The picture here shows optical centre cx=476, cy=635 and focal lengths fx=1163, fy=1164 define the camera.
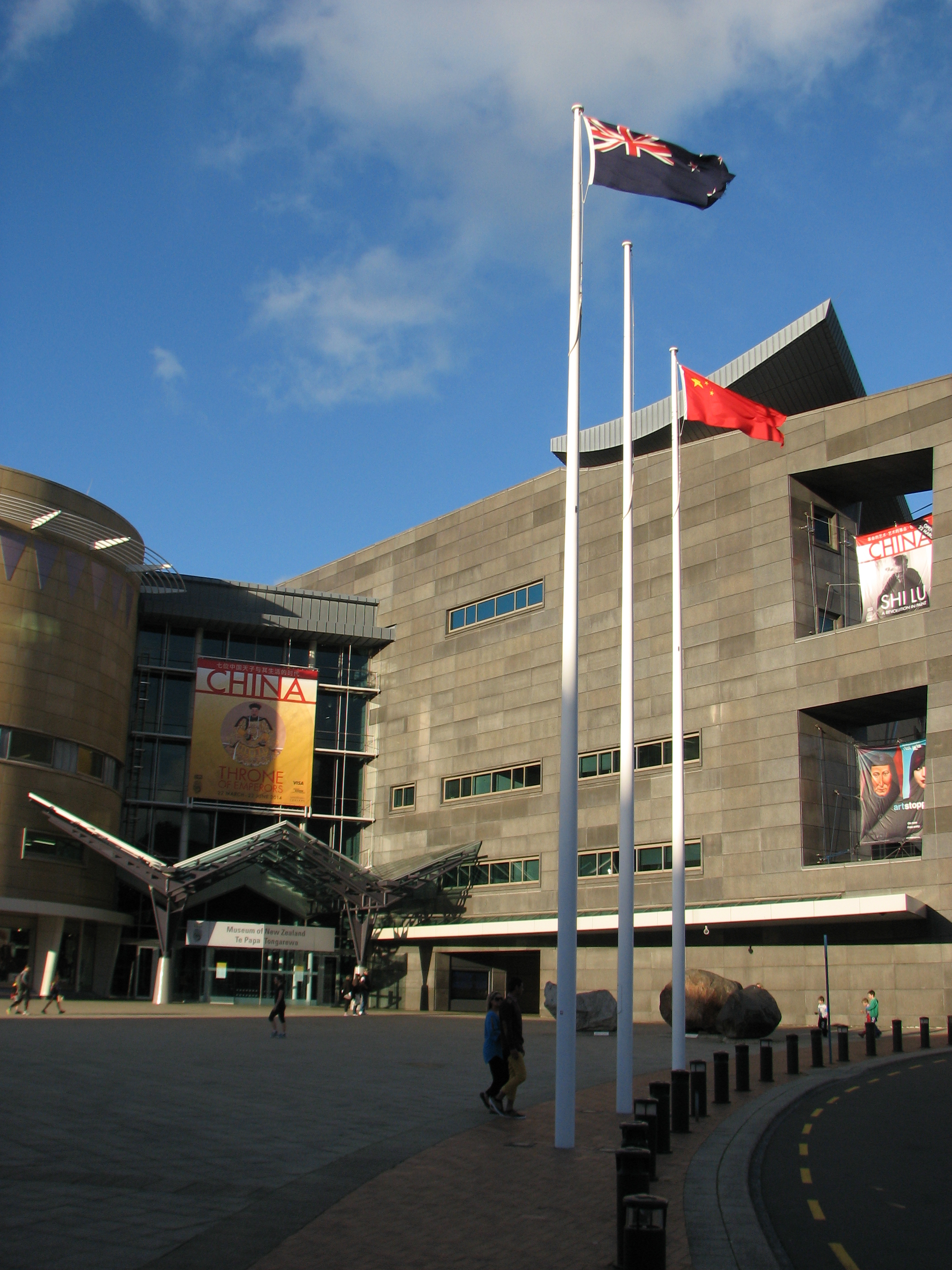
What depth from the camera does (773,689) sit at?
148 feet

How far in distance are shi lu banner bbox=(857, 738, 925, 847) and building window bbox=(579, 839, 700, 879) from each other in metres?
6.59

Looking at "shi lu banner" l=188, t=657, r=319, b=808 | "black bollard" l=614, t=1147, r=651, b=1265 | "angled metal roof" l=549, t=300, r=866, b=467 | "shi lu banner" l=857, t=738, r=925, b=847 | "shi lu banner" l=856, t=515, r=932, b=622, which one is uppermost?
"angled metal roof" l=549, t=300, r=866, b=467

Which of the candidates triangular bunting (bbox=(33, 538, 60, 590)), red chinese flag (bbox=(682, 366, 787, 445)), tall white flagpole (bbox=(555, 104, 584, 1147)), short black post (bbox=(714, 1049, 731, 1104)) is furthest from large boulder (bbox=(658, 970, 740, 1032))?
triangular bunting (bbox=(33, 538, 60, 590))

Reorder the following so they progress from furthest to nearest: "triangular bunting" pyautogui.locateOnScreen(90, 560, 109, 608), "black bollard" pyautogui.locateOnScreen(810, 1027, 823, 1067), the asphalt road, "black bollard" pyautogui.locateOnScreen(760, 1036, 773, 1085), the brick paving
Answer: "triangular bunting" pyautogui.locateOnScreen(90, 560, 109, 608) → "black bollard" pyautogui.locateOnScreen(810, 1027, 823, 1067) → "black bollard" pyautogui.locateOnScreen(760, 1036, 773, 1085) → the asphalt road → the brick paving

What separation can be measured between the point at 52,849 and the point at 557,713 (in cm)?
2286

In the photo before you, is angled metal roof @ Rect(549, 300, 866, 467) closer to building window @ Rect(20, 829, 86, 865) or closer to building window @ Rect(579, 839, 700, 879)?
building window @ Rect(579, 839, 700, 879)

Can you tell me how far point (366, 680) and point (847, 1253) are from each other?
57505mm

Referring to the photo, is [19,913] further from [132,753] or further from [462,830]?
[462,830]

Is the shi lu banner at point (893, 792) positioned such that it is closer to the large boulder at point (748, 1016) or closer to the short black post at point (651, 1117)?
Answer: the large boulder at point (748, 1016)

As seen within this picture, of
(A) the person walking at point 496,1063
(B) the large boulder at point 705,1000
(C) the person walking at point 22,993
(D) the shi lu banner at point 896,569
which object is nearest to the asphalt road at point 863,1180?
(A) the person walking at point 496,1063

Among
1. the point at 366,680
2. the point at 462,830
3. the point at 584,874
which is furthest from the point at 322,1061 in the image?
the point at 366,680

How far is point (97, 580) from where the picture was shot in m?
52.3

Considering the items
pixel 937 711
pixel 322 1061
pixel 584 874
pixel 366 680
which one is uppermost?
pixel 366 680

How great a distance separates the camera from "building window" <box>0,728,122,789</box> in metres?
48.1
